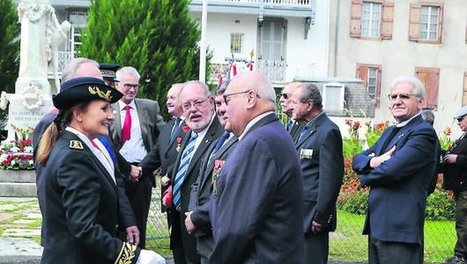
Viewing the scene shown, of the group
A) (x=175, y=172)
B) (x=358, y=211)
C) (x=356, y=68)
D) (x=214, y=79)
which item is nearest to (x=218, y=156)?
(x=175, y=172)

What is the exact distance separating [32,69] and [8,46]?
355 inches

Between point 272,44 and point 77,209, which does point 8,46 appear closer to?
point 272,44

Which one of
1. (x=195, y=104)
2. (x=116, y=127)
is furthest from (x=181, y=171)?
(x=116, y=127)

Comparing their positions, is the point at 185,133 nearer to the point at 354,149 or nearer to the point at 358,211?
the point at 358,211

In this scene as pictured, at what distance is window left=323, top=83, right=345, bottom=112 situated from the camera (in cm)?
2567

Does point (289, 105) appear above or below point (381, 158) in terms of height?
above

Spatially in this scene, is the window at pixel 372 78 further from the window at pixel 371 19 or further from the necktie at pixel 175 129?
the necktie at pixel 175 129

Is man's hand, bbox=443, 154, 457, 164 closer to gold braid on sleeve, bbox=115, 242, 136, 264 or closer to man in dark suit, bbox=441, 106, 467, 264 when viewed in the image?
man in dark suit, bbox=441, 106, 467, 264

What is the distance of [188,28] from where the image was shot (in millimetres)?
22766

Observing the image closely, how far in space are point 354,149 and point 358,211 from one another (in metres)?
2.05

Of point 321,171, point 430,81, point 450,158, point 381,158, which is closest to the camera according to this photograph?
point 381,158

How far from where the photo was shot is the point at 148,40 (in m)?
22.1

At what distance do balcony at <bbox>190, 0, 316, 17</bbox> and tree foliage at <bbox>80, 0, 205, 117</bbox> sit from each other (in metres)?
8.57

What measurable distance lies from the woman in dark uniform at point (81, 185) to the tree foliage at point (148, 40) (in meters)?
17.8
